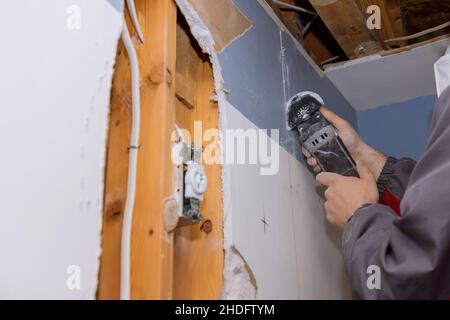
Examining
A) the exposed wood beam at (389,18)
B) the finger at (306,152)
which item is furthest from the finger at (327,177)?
the exposed wood beam at (389,18)

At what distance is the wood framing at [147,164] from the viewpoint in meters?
0.66

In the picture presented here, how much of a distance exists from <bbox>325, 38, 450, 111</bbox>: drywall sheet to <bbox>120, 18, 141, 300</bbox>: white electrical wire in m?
1.34

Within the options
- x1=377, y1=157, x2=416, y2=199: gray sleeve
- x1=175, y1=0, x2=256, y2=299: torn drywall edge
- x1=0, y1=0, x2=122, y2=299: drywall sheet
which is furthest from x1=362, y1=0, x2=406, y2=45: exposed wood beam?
x1=0, y1=0, x2=122, y2=299: drywall sheet

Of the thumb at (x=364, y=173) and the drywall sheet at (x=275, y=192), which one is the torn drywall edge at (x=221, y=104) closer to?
the drywall sheet at (x=275, y=192)

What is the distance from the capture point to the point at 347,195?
1.11m

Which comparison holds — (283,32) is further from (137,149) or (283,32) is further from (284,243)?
(137,149)

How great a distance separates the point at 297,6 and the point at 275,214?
90 cm

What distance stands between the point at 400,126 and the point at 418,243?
1.63 m

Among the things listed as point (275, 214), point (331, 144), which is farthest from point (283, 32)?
point (275, 214)

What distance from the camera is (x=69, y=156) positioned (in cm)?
58

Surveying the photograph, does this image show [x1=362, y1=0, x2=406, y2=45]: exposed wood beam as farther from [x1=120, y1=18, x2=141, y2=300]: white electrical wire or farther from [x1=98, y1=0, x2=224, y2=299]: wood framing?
[x1=120, y1=18, x2=141, y2=300]: white electrical wire

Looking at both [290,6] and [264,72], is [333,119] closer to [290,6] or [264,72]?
[264,72]

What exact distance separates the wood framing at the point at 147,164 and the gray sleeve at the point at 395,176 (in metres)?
0.82

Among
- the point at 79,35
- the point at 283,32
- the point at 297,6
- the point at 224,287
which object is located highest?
the point at 297,6
